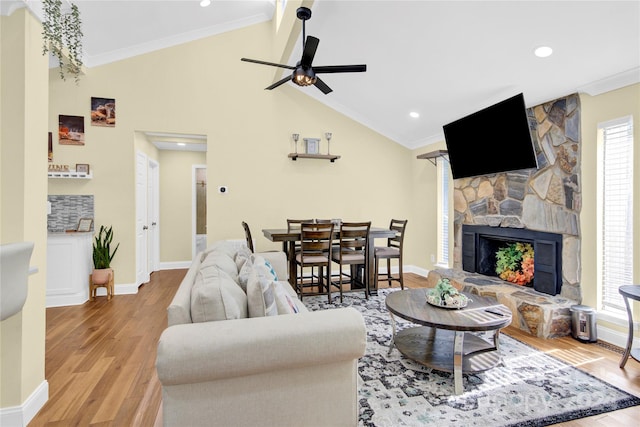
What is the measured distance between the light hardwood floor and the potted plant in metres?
0.38

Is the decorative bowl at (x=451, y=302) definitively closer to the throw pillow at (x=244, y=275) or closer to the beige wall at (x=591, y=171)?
the throw pillow at (x=244, y=275)

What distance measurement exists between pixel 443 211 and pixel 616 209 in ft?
8.61

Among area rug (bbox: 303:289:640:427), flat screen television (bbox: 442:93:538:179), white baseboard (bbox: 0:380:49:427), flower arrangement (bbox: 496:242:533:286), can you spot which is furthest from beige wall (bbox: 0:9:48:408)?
flower arrangement (bbox: 496:242:533:286)

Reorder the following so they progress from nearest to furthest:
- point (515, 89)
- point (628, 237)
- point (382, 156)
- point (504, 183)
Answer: point (628, 237) → point (515, 89) → point (504, 183) → point (382, 156)

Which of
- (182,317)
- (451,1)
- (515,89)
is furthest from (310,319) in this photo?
(515,89)

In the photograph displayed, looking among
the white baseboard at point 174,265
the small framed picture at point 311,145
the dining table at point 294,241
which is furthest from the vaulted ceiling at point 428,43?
the white baseboard at point 174,265

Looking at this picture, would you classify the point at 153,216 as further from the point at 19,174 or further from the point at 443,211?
the point at 443,211

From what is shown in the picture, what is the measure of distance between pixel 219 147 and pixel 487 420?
184 inches

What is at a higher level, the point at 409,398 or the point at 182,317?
the point at 182,317

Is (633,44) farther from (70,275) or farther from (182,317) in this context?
(70,275)

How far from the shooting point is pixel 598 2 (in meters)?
2.34

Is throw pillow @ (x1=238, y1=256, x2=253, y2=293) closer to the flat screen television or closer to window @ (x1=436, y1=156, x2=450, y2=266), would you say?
the flat screen television

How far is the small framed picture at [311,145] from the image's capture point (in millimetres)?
5477

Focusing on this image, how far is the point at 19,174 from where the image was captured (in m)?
1.85
